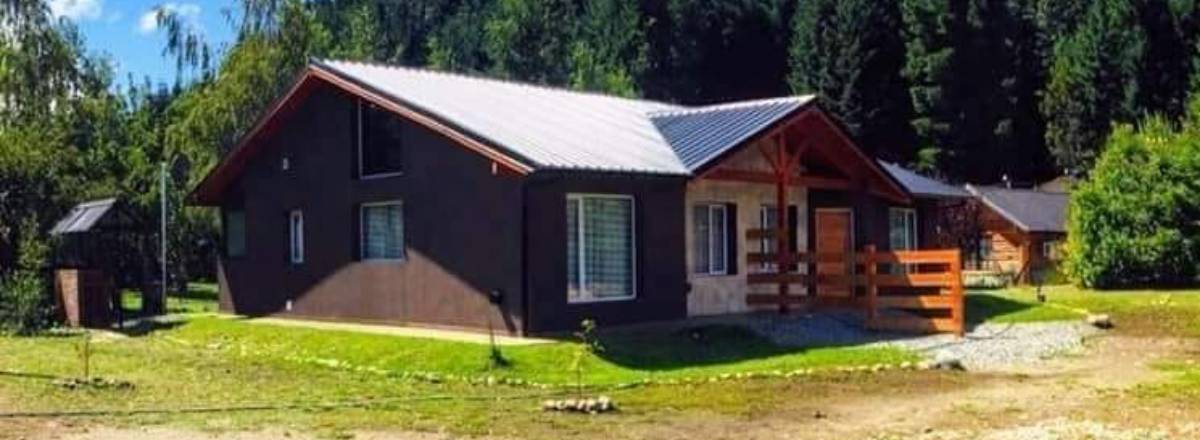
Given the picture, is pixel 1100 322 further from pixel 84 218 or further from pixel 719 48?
pixel 719 48

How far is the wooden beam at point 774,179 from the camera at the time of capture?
68.1 ft

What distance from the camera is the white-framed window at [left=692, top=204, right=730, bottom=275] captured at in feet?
70.5

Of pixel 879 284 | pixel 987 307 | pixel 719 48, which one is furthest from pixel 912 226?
pixel 719 48

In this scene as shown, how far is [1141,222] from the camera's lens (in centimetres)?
3098

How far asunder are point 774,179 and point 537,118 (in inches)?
160

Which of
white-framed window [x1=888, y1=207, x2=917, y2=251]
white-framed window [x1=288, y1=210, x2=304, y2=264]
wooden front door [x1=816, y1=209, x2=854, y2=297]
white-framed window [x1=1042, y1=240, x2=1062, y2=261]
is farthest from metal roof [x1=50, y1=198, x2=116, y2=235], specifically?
white-framed window [x1=1042, y1=240, x2=1062, y2=261]

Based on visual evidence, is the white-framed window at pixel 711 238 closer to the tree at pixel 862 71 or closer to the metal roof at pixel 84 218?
the metal roof at pixel 84 218

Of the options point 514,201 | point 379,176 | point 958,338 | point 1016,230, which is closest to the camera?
point 514,201

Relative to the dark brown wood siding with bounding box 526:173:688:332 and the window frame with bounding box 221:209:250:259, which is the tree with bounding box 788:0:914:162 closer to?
the window frame with bounding box 221:209:250:259

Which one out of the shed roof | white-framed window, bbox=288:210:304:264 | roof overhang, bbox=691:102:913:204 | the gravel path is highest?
roof overhang, bbox=691:102:913:204

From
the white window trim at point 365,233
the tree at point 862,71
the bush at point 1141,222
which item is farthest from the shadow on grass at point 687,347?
the tree at point 862,71

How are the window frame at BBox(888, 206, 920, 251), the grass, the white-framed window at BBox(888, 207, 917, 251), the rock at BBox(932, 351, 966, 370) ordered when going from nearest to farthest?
the rock at BBox(932, 351, 966, 370) < the grass < the white-framed window at BBox(888, 207, 917, 251) < the window frame at BBox(888, 206, 920, 251)

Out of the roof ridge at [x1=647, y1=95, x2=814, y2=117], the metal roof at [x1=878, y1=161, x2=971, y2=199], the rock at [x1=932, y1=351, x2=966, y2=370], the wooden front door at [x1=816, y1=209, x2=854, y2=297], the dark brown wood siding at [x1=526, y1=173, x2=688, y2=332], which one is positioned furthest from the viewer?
the metal roof at [x1=878, y1=161, x2=971, y2=199]

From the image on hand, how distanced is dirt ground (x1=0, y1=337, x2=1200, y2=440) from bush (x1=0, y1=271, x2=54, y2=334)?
11.2 metres
